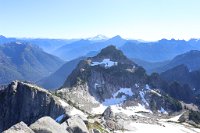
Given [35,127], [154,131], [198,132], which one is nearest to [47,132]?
[35,127]

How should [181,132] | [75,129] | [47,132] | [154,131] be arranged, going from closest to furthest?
[47,132]
[75,129]
[154,131]
[181,132]

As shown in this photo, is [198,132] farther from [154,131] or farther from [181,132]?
[154,131]

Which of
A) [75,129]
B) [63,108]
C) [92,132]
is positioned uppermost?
[75,129]

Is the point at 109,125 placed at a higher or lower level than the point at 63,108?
higher

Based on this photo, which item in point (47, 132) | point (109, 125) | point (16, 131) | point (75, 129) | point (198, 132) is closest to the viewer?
point (16, 131)

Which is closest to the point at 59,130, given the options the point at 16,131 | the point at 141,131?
the point at 16,131

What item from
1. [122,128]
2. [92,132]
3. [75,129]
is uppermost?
[75,129]

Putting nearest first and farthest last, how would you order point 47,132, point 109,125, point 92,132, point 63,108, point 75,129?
point 47,132
point 75,129
point 92,132
point 109,125
point 63,108

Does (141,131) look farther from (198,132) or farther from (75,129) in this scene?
(75,129)

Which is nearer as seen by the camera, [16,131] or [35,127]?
[16,131]
